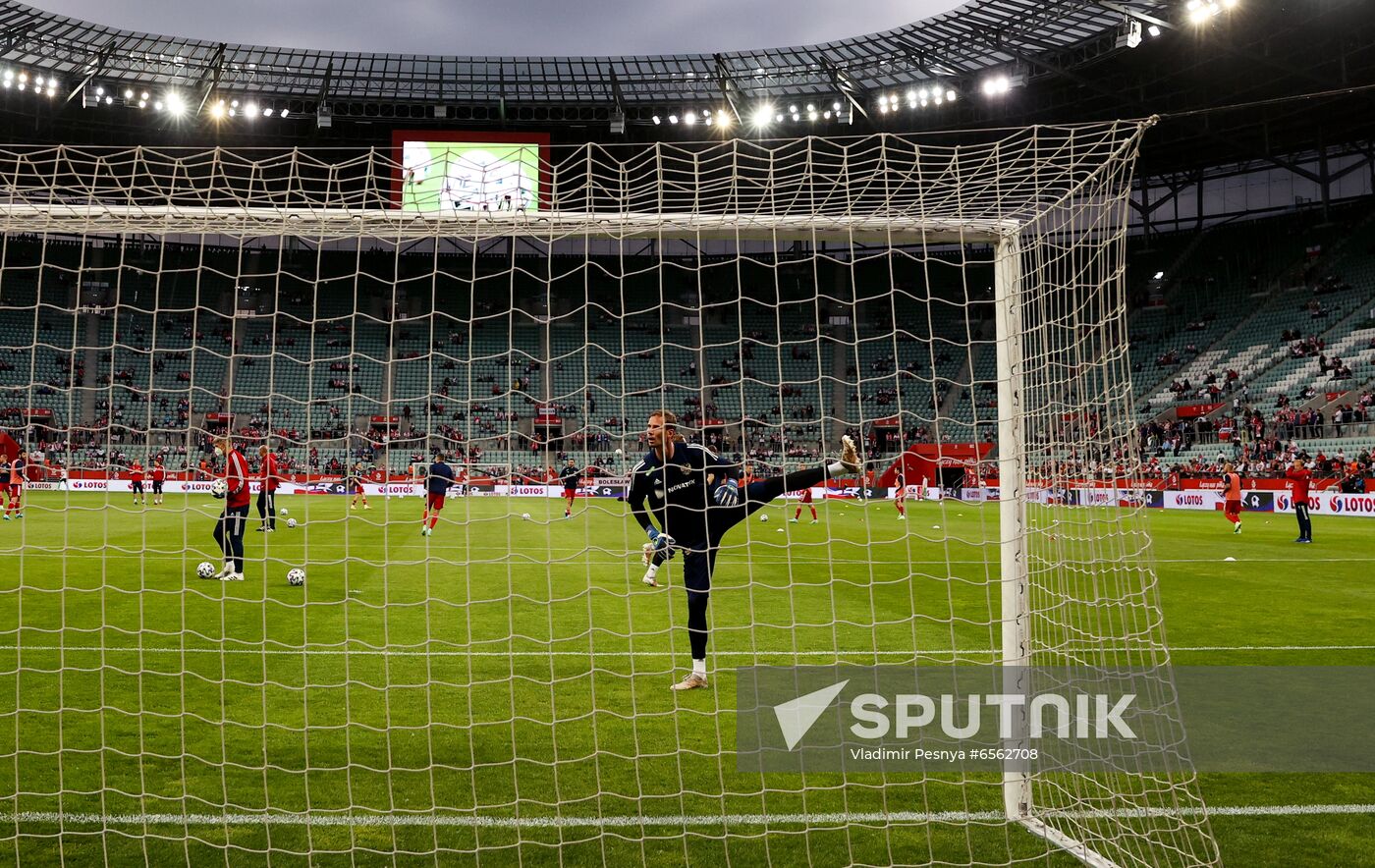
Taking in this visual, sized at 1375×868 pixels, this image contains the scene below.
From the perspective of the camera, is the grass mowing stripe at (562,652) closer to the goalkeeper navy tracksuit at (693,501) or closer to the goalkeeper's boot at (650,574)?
the goalkeeper's boot at (650,574)

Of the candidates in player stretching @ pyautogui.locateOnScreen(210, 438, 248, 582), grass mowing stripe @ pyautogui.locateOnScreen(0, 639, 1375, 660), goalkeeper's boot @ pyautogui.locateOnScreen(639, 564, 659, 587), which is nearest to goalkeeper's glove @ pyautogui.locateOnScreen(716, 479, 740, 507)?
goalkeeper's boot @ pyautogui.locateOnScreen(639, 564, 659, 587)

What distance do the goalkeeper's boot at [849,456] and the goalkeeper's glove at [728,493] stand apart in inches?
31.5

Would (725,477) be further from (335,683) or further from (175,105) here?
(175,105)

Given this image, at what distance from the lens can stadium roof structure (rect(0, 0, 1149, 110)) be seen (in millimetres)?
31219

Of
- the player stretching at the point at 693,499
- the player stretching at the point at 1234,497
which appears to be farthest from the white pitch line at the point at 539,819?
the player stretching at the point at 1234,497

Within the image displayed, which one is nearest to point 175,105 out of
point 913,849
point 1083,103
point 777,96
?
point 777,96

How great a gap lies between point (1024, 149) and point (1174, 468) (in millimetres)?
30601

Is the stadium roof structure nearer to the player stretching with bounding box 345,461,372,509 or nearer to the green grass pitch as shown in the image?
the player stretching with bounding box 345,461,372,509

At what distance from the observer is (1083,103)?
35219 mm

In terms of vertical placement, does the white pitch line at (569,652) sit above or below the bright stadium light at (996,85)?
below

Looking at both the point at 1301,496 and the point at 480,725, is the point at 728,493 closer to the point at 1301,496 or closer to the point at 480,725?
the point at 480,725

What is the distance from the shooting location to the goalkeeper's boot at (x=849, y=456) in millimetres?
5516

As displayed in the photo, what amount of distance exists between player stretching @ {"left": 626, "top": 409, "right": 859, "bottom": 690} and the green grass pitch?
297mm

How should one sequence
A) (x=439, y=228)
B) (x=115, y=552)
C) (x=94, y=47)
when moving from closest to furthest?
(x=439, y=228)
(x=115, y=552)
(x=94, y=47)
